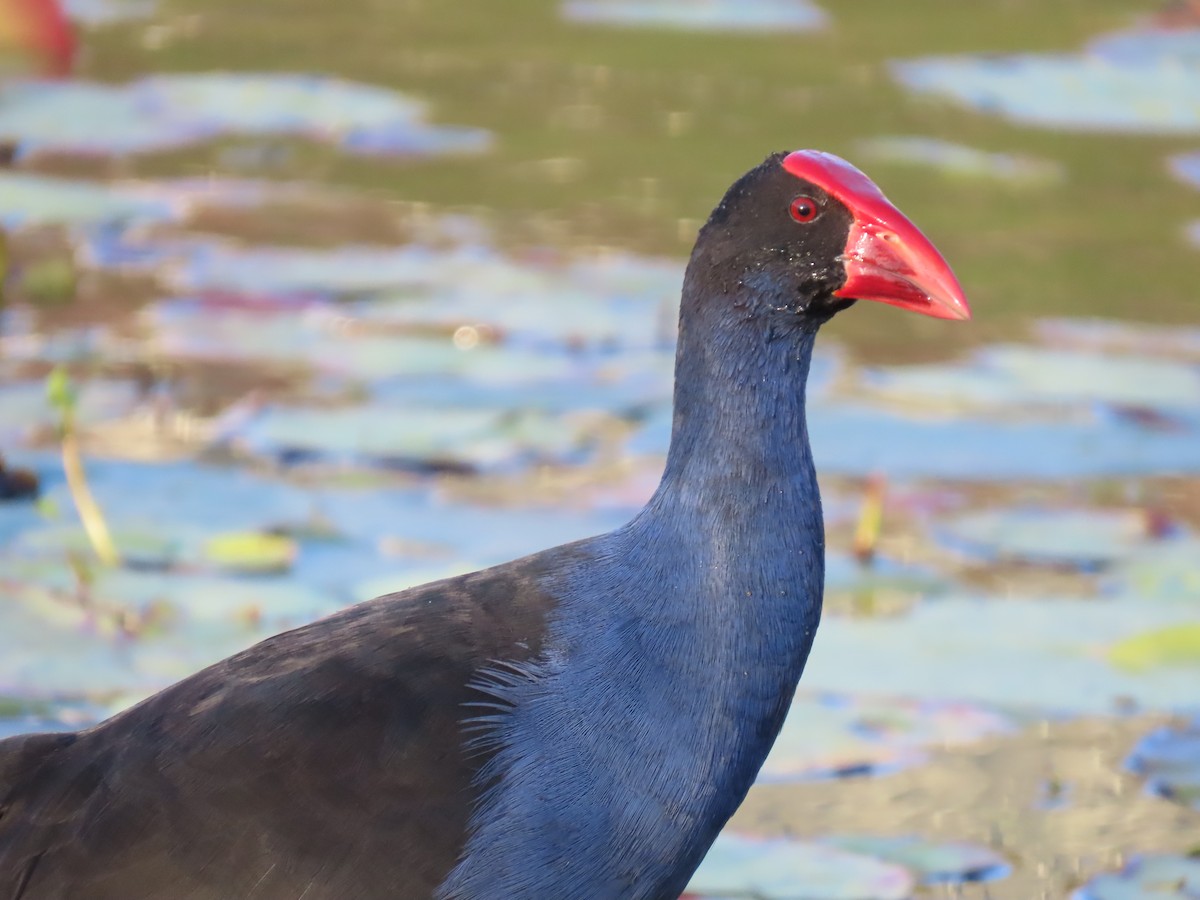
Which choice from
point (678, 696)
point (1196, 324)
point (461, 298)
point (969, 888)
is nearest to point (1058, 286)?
point (1196, 324)

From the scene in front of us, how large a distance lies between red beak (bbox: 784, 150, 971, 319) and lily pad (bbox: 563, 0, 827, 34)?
5520 millimetres

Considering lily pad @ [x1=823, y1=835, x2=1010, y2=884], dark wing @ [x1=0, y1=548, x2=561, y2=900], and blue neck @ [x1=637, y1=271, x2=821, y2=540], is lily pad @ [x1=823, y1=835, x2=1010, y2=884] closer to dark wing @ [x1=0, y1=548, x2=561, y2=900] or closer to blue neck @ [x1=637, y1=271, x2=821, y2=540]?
blue neck @ [x1=637, y1=271, x2=821, y2=540]

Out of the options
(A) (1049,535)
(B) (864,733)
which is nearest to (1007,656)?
(B) (864,733)

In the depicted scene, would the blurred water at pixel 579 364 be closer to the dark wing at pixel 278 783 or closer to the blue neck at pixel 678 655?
the blue neck at pixel 678 655

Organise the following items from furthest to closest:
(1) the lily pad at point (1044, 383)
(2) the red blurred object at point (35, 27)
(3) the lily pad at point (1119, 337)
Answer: (3) the lily pad at point (1119, 337) < (1) the lily pad at point (1044, 383) < (2) the red blurred object at point (35, 27)

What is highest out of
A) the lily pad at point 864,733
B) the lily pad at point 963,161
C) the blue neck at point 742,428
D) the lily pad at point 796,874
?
the lily pad at point 963,161

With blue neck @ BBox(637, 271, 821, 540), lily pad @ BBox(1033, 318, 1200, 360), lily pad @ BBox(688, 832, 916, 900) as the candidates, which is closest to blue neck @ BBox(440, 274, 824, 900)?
blue neck @ BBox(637, 271, 821, 540)

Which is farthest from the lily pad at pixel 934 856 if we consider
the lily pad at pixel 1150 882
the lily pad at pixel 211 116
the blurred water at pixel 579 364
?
the lily pad at pixel 211 116

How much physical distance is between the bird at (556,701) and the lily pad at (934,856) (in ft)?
1.52

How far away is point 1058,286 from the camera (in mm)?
4918

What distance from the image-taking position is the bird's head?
2148mm

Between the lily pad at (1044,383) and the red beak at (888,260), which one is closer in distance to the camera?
the red beak at (888,260)

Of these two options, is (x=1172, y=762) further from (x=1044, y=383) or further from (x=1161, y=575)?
(x=1044, y=383)

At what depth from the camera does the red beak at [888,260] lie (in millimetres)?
2143
